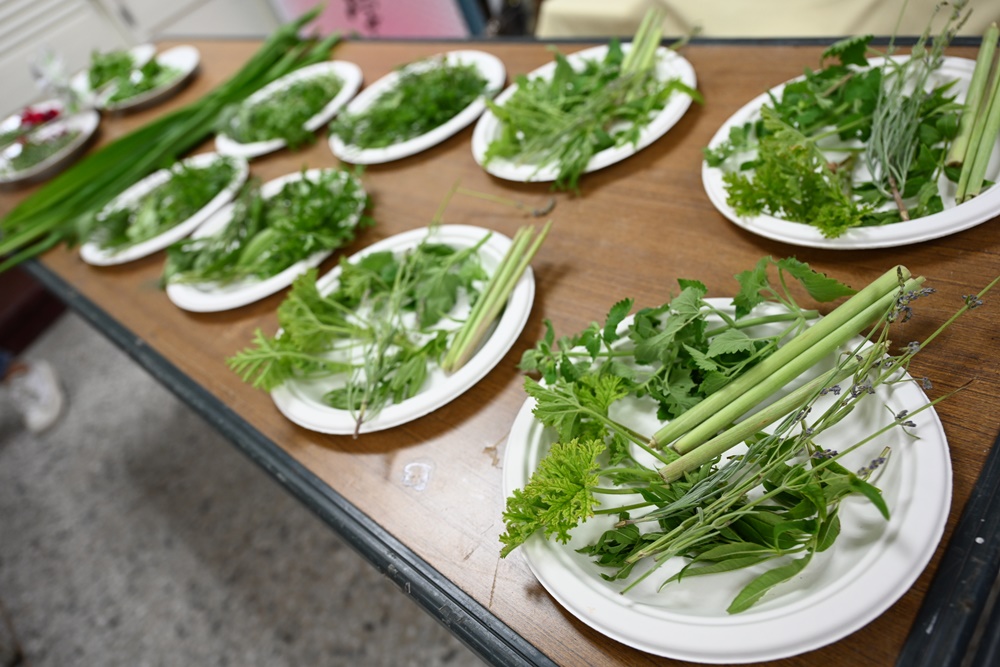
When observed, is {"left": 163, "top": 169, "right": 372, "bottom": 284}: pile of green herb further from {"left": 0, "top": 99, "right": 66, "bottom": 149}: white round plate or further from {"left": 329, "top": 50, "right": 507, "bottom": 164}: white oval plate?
{"left": 0, "top": 99, "right": 66, "bottom": 149}: white round plate

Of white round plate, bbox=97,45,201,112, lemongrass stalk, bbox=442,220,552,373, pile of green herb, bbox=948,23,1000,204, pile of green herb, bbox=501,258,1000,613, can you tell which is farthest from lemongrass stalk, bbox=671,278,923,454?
white round plate, bbox=97,45,201,112

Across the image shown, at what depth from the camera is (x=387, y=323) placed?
44.3 inches

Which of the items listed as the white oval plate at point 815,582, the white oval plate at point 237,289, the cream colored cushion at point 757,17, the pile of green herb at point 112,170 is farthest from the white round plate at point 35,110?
the white oval plate at point 815,582

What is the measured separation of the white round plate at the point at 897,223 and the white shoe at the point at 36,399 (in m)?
3.45

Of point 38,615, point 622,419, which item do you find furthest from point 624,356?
point 38,615

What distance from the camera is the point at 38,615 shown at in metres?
2.45

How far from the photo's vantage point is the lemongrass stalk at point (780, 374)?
0.75 meters

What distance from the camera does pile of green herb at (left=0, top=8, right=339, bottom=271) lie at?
1963mm

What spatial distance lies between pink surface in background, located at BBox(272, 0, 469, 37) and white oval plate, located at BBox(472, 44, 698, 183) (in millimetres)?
2552

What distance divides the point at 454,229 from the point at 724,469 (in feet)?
2.47

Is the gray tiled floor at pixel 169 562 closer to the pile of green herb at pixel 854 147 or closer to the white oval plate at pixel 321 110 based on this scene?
the white oval plate at pixel 321 110

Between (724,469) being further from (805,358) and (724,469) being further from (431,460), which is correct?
(431,460)

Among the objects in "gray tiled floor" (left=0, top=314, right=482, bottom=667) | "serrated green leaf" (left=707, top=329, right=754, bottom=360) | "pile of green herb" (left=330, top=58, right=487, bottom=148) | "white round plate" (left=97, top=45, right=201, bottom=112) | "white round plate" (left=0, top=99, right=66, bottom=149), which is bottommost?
"gray tiled floor" (left=0, top=314, right=482, bottom=667)

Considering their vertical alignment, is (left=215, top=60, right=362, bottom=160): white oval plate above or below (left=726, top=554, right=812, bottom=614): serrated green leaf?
above
